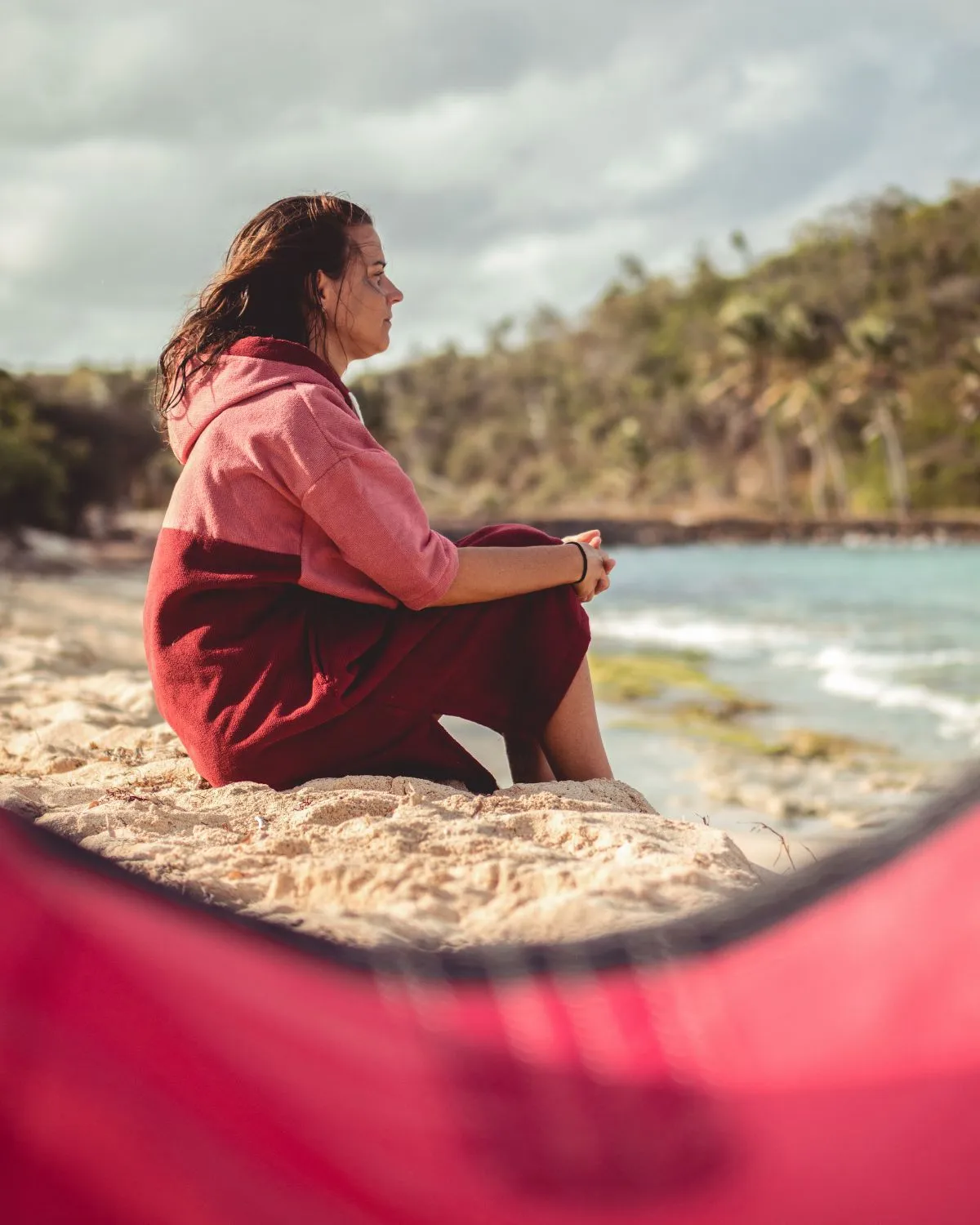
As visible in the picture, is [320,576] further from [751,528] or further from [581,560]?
[751,528]

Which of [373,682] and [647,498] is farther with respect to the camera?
[647,498]

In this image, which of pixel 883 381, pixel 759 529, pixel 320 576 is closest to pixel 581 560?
pixel 320 576

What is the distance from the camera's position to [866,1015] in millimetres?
566

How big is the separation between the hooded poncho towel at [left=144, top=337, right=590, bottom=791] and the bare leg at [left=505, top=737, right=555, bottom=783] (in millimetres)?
149

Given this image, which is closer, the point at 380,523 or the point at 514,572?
the point at 380,523

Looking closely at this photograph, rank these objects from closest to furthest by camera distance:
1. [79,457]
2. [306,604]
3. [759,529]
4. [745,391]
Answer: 1. [306,604]
2. [79,457]
3. [759,529]
4. [745,391]

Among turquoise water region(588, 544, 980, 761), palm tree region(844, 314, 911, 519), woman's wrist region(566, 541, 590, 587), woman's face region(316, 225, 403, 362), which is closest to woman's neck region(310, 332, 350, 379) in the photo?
woman's face region(316, 225, 403, 362)

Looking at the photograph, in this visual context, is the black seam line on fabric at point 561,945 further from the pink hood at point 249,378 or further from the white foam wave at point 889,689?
the white foam wave at point 889,689

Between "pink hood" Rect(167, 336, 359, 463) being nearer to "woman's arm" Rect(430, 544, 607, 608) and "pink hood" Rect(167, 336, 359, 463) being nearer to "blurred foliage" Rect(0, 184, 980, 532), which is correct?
"woman's arm" Rect(430, 544, 607, 608)

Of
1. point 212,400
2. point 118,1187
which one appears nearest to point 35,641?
point 212,400

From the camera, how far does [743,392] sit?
3750 centimetres

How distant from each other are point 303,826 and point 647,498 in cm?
4050

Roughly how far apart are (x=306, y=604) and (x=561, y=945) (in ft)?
3.90

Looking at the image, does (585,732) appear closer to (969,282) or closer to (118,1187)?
(118,1187)
